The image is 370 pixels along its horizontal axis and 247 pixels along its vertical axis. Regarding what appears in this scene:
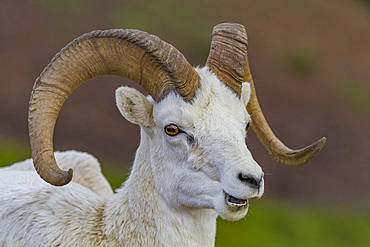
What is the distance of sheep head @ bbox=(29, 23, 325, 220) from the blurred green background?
8.56 m

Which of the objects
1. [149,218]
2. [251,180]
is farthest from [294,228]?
[251,180]

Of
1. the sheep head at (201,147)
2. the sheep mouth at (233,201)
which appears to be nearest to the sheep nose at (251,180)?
the sheep head at (201,147)

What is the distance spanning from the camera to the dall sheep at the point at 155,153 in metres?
5.25

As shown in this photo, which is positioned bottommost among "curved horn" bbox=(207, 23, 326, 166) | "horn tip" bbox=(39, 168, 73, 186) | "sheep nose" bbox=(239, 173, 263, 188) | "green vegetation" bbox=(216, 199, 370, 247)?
"green vegetation" bbox=(216, 199, 370, 247)

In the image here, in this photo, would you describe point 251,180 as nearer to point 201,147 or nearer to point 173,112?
point 201,147

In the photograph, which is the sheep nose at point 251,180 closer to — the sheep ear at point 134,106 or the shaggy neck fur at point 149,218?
the shaggy neck fur at point 149,218

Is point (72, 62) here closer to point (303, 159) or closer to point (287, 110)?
point (303, 159)

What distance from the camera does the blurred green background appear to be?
2009 cm

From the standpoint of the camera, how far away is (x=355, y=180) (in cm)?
2344

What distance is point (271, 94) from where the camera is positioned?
27859 millimetres

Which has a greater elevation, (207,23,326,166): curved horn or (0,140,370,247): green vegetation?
(207,23,326,166): curved horn

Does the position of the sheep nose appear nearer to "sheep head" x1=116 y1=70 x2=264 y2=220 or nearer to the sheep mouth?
"sheep head" x1=116 y1=70 x2=264 y2=220

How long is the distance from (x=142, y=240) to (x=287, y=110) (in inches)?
852

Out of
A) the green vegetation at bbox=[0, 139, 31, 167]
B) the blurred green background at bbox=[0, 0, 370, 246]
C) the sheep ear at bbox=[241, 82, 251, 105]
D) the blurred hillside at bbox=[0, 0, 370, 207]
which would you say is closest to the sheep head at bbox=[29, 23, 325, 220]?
the sheep ear at bbox=[241, 82, 251, 105]
